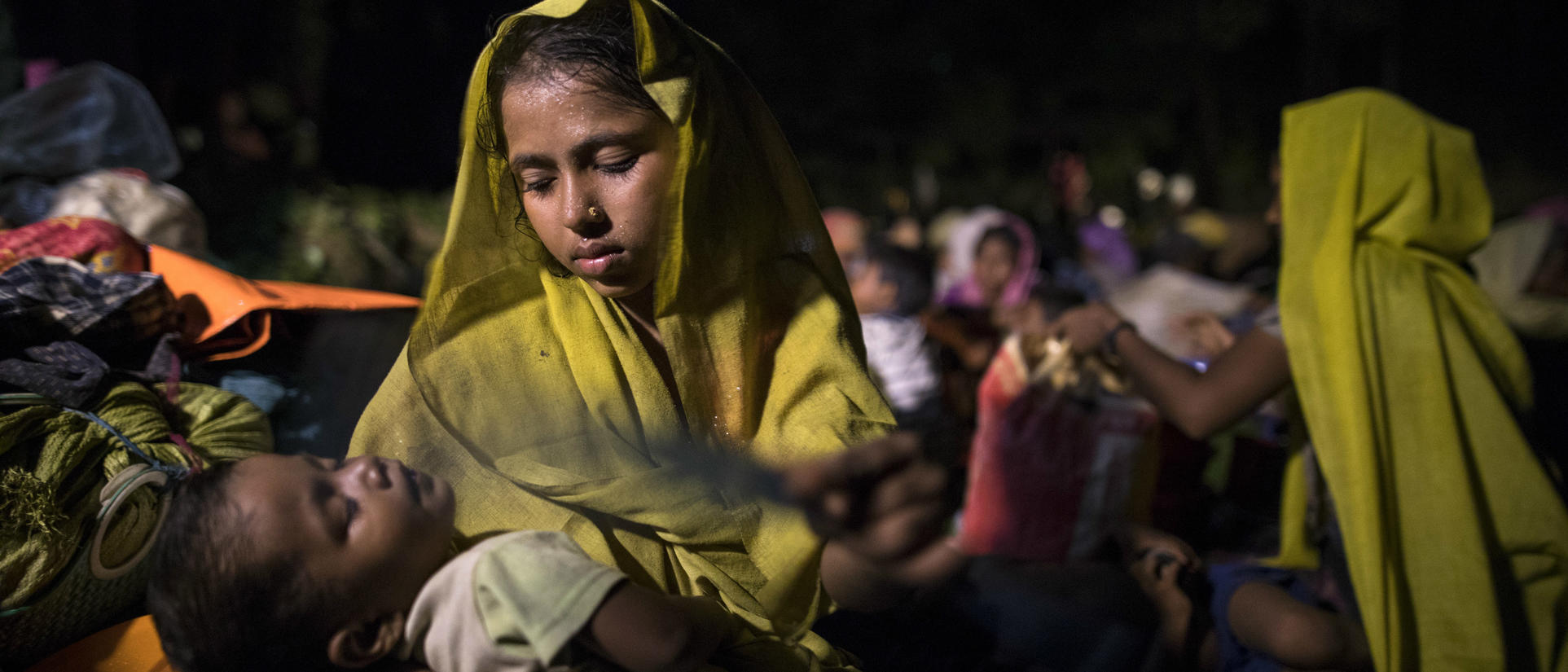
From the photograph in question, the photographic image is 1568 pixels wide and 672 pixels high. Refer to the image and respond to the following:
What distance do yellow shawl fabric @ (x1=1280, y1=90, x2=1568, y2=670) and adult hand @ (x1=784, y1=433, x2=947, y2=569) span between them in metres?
1.24

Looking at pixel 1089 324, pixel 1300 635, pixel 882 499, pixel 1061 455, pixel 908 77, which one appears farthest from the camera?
pixel 908 77

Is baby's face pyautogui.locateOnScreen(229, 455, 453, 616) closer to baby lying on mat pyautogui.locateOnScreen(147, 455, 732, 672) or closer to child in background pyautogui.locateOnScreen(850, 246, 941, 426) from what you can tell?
baby lying on mat pyautogui.locateOnScreen(147, 455, 732, 672)

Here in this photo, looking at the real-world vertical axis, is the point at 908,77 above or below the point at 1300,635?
above

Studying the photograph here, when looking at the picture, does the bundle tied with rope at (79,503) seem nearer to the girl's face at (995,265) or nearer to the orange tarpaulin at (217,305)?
the orange tarpaulin at (217,305)

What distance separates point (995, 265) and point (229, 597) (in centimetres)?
511

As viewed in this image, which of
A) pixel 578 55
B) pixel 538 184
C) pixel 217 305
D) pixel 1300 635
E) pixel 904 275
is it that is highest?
pixel 578 55

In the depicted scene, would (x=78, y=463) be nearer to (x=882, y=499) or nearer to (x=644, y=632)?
(x=644, y=632)

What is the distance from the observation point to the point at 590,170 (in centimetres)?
123

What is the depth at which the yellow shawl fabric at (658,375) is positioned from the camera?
4.13 feet

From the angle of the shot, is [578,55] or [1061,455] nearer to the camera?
[578,55]

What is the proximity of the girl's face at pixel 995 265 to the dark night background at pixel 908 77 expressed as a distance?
681mm

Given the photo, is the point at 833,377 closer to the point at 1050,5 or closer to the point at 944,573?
the point at 944,573

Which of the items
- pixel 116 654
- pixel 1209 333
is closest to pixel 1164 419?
pixel 1209 333

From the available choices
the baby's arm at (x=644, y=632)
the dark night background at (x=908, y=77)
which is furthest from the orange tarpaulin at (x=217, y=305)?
the baby's arm at (x=644, y=632)
